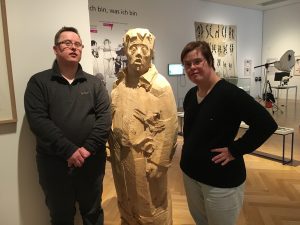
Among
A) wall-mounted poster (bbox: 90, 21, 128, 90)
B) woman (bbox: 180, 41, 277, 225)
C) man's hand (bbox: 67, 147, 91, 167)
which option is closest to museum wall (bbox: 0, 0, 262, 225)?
man's hand (bbox: 67, 147, 91, 167)

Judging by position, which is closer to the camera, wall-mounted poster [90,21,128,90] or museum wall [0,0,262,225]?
museum wall [0,0,262,225]

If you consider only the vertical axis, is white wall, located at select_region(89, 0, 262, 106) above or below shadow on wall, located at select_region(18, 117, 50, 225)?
above

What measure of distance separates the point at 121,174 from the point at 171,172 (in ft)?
6.82

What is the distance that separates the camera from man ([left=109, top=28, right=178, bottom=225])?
1.85m

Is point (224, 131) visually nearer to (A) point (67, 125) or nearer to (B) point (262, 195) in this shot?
(A) point (67, 125)

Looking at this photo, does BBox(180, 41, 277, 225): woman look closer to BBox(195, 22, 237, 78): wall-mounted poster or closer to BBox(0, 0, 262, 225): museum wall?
BBox(0, 0, 262, 225): museum wall

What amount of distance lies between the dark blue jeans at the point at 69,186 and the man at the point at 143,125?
0.65 feet

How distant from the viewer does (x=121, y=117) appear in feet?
6.28

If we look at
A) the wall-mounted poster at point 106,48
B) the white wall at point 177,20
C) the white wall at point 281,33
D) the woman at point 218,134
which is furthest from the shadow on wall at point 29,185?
the white wall at point 281,33

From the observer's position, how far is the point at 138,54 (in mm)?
1793

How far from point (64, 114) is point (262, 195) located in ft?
8.03

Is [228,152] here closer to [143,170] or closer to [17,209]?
[143,170]

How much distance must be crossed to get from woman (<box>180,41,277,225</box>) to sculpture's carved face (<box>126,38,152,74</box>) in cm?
39

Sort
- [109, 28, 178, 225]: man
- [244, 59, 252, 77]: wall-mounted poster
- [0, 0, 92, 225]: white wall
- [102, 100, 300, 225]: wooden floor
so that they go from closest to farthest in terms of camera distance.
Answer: [109, 28, 178, 225]: man, [0, 0, 92, 225]: white wall, [102, 100, 300, 225]: wooden floor, [244, 59, 252, 77]: wall-mounted poster
